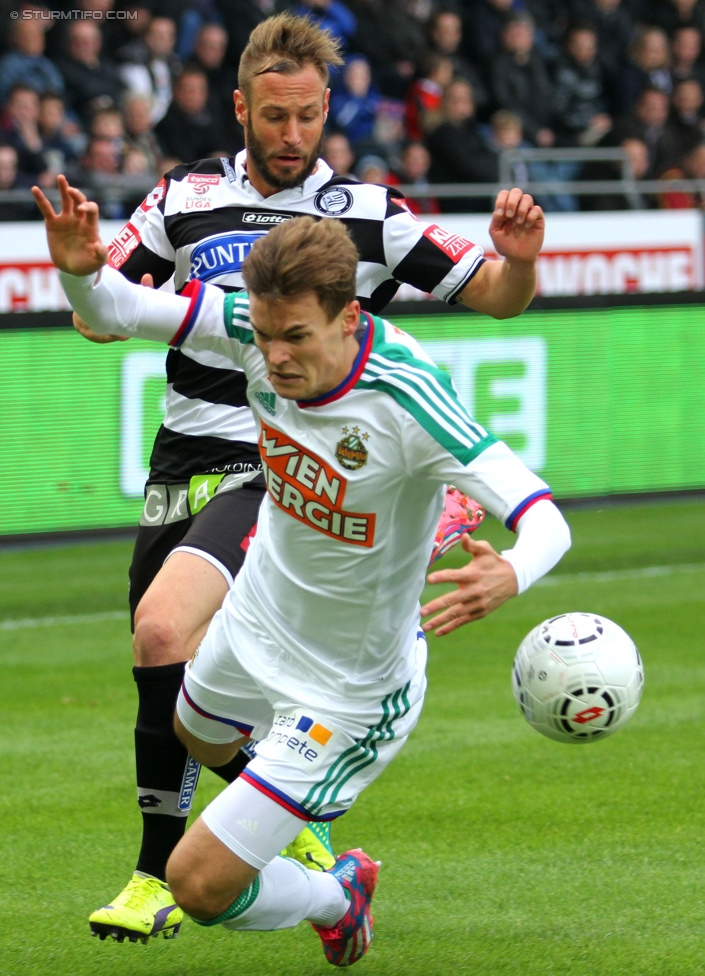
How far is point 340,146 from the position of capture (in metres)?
14.0

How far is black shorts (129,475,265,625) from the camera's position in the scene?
14.6 feet

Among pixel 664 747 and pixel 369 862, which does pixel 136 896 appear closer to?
pixel 369 862

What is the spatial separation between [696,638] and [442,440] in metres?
5.22

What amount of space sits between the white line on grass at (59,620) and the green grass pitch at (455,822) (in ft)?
0.06

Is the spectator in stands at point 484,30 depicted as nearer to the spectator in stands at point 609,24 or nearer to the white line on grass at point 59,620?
the spectator in stands at point 609,24

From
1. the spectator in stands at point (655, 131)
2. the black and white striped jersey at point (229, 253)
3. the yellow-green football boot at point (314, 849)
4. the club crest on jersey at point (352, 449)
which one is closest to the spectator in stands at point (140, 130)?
the spectator in stands at point (655, 131)

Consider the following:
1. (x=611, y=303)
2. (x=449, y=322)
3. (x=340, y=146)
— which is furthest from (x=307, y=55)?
(x=340, y=146)

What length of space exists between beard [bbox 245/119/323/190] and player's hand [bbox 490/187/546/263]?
23.5 inches

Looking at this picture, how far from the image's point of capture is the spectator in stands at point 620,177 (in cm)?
1577

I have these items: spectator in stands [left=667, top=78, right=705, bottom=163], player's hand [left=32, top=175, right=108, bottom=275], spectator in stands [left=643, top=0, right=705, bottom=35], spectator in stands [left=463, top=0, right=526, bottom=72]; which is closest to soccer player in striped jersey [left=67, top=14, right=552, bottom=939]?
player's hand [left=32, top=175, right=108, bottom=275]

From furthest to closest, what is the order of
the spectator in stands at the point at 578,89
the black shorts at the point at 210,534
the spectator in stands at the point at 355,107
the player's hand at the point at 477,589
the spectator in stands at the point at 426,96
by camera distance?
1. the spectator in stands at the point at 578,89
2. the spectator in stands at the point at 426,96
3. the spectator in stands at the point at 355,107
4. the black shorts at the point at 210,534
5. the player's hand at the point at 477,589

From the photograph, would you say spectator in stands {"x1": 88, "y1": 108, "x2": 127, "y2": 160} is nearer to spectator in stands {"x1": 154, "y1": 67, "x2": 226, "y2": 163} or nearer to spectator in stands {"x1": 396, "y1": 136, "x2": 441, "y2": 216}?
spectator in stands {"x1": 154, "y1": 67, "x2": 226, "y2": 163}

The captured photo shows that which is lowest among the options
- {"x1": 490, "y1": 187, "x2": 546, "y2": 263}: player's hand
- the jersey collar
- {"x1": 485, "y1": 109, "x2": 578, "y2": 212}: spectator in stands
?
{"x1": 485, "y1": 109, "x2": 578, "y2": 212}: spectator in stands

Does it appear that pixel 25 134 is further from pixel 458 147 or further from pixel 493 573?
pixel 493 573
